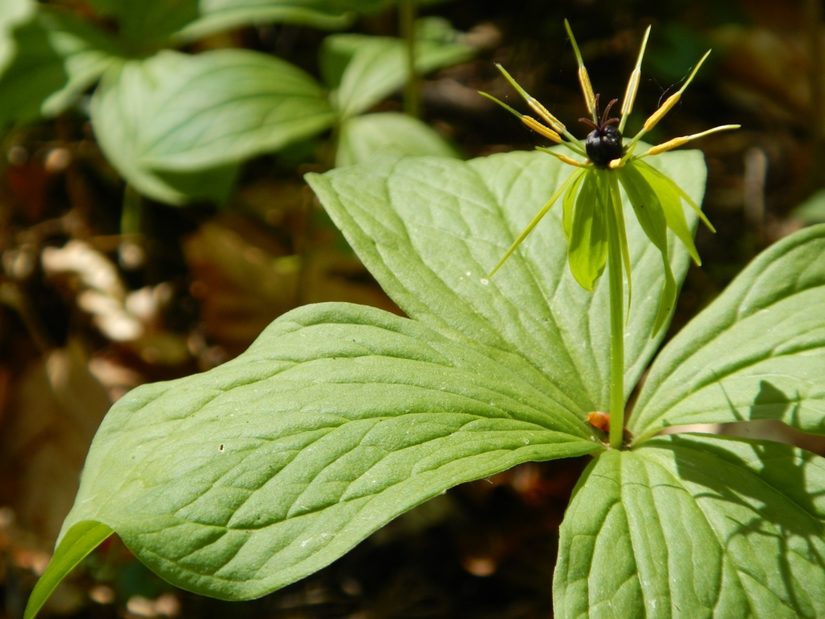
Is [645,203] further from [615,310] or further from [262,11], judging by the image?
[262,11]

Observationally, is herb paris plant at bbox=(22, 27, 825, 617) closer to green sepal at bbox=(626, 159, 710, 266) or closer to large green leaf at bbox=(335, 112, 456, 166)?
green sepal at bbox=(626, 159, 710, 266)

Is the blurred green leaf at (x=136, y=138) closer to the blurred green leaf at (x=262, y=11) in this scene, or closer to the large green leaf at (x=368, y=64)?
the blurred green leaf at (x=262, y=11)

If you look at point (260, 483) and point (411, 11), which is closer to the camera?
point (260, 483)

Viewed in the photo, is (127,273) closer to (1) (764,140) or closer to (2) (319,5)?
(2) (319,5)

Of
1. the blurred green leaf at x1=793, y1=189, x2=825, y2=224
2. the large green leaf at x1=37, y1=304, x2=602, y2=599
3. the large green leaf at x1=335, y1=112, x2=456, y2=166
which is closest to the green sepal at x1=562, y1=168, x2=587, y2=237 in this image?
the large green leaf at x1=37, y1=304, x2=602, y2=599

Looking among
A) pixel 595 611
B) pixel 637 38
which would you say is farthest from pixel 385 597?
pixel 637 38

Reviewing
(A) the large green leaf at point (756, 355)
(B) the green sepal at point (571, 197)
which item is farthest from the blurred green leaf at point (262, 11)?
(B) the green sepal at point (571, 197)
